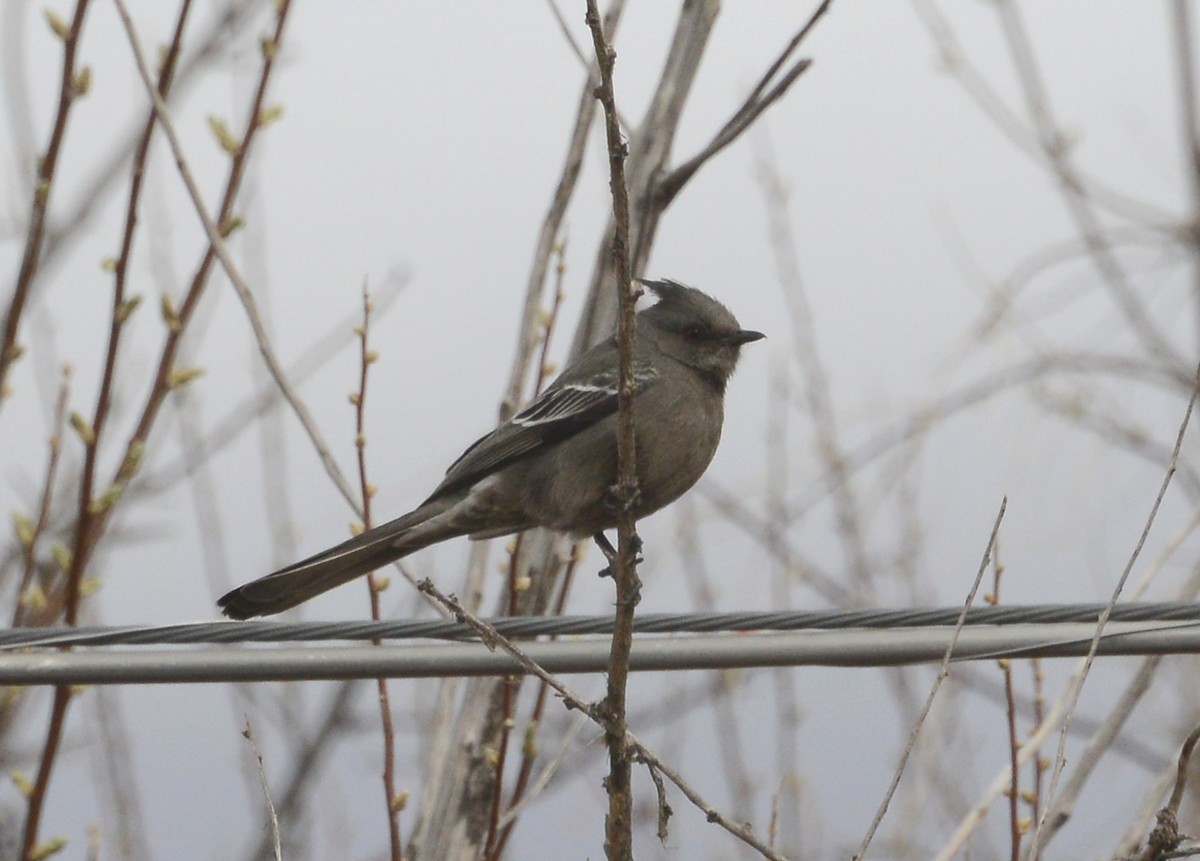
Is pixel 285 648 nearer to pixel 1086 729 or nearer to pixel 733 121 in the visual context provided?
pixel 733 121

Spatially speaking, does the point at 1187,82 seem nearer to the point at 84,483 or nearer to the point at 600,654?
the point at 600,654

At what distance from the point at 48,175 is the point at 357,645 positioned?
5.50 ft

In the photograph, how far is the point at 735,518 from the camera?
7457mm

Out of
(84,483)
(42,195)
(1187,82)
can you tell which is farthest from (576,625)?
(1187,82)

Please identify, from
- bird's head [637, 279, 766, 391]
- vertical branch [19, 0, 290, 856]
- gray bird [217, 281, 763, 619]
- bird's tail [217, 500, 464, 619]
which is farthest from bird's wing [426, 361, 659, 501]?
vertical branch [19, 0, 290, 856]

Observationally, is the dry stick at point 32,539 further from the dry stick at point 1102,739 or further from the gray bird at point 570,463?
the dry stick at point 1102,739

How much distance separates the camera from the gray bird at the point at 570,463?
4.96 metres

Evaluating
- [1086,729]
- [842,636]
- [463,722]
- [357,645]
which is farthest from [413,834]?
[1086,729]

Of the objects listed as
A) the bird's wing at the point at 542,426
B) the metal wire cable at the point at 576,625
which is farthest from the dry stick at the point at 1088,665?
the bird's wing at the point at 542,426

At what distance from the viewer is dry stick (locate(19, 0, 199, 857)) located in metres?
3.75

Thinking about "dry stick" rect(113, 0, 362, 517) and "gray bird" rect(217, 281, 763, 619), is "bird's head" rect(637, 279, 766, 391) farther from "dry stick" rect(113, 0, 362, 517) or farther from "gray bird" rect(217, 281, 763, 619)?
"dry stick" rect(113, 0, 362, 517)

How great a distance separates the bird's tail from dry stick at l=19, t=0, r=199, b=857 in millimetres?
686

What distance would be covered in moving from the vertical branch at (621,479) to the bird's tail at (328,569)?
1611 millimetres

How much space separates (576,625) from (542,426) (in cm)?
146
